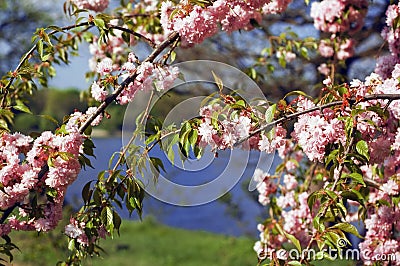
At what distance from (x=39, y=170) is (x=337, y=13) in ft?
5.36

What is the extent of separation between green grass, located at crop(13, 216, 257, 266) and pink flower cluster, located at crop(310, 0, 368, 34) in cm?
351

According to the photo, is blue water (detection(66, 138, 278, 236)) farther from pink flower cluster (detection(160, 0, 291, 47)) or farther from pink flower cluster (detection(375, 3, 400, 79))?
pink flower cluster (detection(160, 0, 291, 47))

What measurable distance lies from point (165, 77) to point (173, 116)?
26 centimetres

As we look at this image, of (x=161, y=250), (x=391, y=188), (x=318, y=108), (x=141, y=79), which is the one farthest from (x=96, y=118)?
(x=161, y=250)

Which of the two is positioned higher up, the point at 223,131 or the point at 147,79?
the point at 147,79

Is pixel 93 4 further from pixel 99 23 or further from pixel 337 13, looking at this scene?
pixel 337 13

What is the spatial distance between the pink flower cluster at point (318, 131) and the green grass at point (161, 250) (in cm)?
403

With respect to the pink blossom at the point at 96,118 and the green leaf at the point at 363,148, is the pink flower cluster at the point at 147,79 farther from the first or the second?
the green leaf at the point at 363,148

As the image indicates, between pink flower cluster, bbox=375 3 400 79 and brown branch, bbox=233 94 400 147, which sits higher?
pink flower cluster, bbox=375 3 400 79

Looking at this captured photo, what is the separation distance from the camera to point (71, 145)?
5.45ft

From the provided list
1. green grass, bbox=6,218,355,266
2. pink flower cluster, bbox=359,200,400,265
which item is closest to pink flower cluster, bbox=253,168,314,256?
pink flower cluster, bbox=359,200,400,265

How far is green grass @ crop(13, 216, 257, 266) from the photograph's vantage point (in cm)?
626

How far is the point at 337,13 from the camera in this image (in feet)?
8.79

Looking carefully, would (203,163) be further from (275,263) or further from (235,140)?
(275,263)
